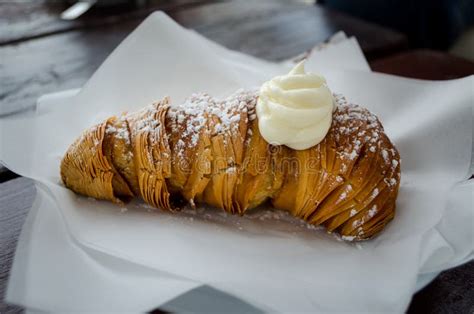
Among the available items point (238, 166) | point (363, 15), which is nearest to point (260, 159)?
point (238, 166)

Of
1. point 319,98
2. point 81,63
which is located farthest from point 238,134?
point 81,63

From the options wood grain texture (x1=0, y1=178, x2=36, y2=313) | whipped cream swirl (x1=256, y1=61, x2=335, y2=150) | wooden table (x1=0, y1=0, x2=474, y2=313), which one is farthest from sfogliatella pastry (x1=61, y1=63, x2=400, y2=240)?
wooden table (x1=0, y1=0, x2=474, y2=313)

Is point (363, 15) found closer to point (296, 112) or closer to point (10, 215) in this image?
point (296, 112)

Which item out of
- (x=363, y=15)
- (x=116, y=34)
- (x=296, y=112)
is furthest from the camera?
(x=363, y=15)

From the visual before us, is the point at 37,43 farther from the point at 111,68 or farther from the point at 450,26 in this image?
the point at 450,26

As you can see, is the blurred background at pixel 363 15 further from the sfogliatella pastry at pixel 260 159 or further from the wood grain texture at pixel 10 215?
the sfogliatella pastry at pixel 260 159

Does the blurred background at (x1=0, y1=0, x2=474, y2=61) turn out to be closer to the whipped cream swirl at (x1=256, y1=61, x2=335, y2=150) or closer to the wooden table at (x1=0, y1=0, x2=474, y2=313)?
the wooden table at (x1=0, y1=0, x2=474, y2=313)

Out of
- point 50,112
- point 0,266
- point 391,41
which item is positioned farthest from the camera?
point 391,41
